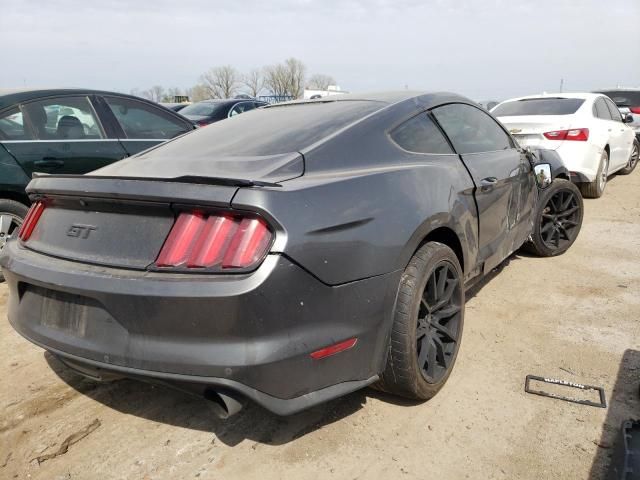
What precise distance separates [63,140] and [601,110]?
7.28m

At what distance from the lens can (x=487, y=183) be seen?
315 centimetres

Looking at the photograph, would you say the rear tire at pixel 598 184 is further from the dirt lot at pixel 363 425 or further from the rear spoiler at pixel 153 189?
the rear spoiler at pixel 153 189

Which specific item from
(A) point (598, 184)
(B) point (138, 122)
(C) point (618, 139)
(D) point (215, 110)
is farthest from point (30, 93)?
(C) point (618, 139)

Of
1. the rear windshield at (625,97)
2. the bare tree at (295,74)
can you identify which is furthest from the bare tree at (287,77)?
the rear windshield at (625,97)

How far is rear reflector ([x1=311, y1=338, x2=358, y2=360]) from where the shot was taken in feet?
6.35

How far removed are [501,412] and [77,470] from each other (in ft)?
6.26

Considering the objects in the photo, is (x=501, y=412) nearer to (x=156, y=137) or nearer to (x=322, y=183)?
(x=322, y=183)

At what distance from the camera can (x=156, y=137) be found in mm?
Result: 5242

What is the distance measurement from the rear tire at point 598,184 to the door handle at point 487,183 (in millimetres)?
4954

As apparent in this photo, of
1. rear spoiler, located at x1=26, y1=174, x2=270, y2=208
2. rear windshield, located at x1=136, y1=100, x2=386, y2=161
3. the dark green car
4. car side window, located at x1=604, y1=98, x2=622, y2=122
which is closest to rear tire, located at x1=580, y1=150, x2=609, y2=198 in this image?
car side window, located at x1=604, y1=98, x2=622, y2=122

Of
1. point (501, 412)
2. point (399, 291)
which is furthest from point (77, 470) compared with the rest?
point (501, 412)

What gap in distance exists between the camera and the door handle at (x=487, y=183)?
10.1 feet

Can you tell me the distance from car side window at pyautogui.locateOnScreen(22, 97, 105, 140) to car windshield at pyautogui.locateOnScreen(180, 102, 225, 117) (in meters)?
5.17

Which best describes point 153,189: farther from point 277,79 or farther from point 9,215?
point 277,79
